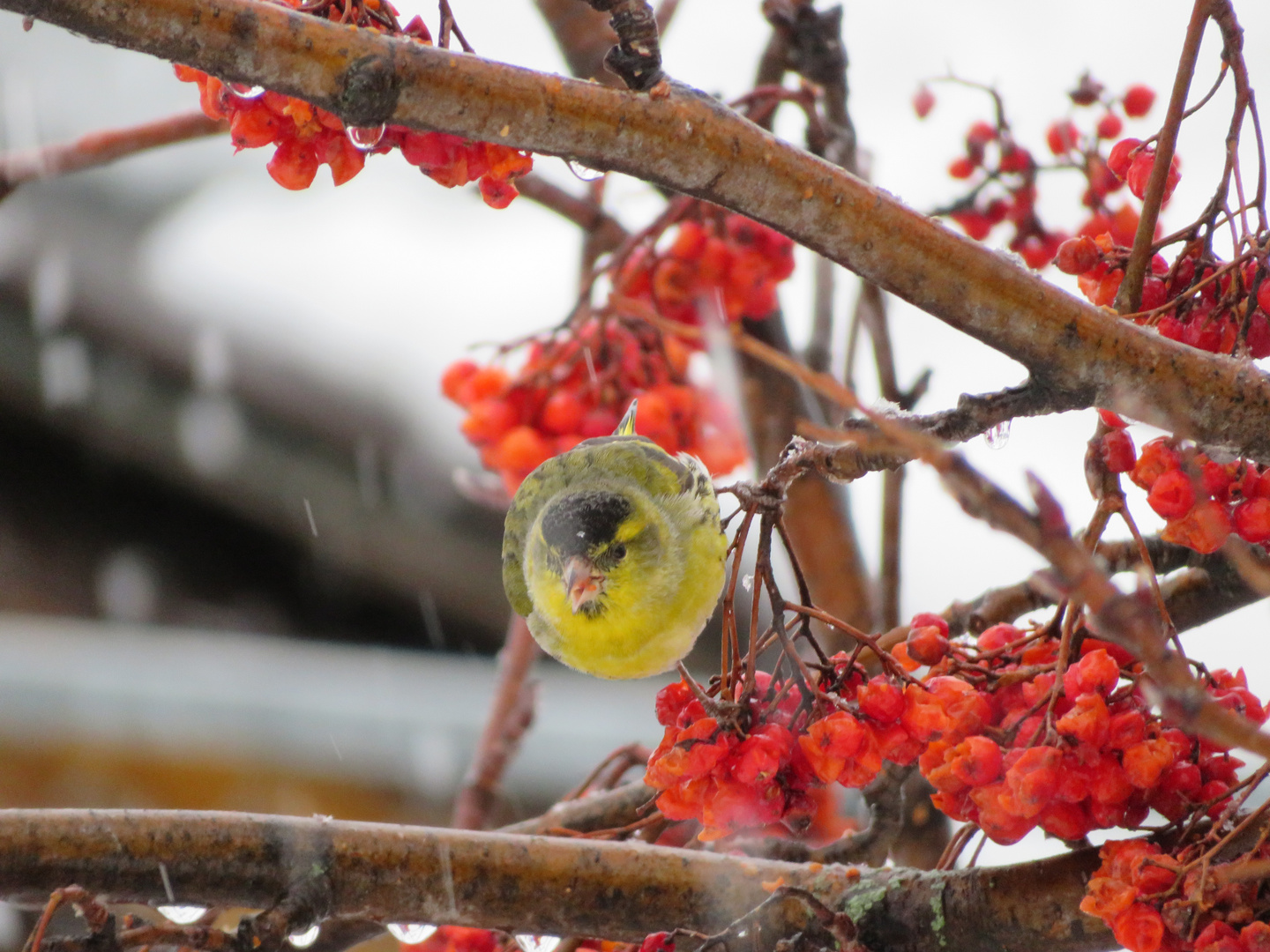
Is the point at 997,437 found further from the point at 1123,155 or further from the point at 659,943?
the point at 659,943

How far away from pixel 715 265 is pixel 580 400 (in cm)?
28

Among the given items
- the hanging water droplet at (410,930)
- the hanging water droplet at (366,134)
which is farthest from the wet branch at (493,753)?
the hanging water droplet at (366,134)

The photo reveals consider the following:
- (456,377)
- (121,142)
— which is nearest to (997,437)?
(456,377)

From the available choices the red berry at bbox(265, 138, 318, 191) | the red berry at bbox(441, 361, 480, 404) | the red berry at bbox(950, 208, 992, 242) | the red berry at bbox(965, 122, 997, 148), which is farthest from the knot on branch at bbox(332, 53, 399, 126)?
the red berry at bbox(965, 122, 997, 148)

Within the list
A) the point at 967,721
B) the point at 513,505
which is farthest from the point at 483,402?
the point at 967,721

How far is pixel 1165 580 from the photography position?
1262 mm

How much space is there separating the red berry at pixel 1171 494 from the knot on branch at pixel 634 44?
1.51 feet

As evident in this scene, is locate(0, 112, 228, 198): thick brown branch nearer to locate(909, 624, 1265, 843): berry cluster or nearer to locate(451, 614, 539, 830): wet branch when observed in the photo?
locate(451, 614, 539, 830): wet branch

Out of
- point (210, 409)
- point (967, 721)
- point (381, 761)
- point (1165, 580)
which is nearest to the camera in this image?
point (967, 721)

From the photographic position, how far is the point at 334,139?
3.16 feet

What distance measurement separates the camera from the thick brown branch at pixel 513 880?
37.8 inches

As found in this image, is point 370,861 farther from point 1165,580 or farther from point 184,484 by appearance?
point 184,484

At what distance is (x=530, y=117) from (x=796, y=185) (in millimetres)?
173

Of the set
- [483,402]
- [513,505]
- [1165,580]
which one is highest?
[483,402]
